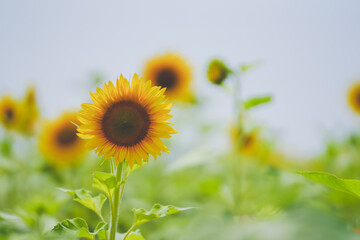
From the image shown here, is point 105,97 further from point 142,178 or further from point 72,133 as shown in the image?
point 142,178

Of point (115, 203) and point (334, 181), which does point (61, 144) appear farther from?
point (334, 181)

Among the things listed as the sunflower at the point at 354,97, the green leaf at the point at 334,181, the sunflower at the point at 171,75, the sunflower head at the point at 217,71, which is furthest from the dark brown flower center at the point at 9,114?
the sunflower at the point at 354,97

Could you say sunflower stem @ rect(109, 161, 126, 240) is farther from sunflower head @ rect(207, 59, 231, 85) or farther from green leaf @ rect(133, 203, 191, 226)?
sunflower head @ rect(207, 59, 231, 85)

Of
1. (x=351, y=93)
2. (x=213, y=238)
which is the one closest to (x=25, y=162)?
(x=213, y=238)

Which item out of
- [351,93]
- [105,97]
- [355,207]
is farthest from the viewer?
[351,93]

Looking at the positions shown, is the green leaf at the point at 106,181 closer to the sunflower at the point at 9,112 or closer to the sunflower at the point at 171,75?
the sunflower at the point at 171,75

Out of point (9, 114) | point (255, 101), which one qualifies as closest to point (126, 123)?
point (255, 101)
